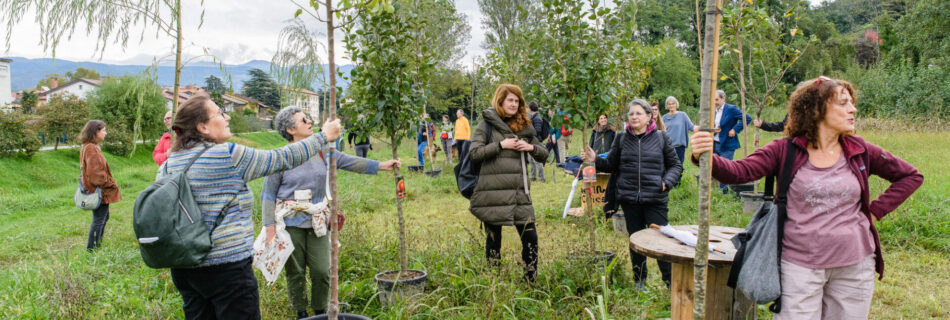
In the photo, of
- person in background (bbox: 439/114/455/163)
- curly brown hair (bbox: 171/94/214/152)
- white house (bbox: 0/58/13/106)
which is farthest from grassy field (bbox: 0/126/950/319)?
white house (bbox: 0/58/13/106)

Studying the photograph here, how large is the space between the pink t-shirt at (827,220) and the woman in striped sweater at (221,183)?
2.24 m

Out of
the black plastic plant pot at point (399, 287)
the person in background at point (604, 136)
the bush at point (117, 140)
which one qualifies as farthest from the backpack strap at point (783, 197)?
the bush at point (117, 140)

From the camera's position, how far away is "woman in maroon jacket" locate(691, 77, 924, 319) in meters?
2.40

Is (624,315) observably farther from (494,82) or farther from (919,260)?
(494,82)

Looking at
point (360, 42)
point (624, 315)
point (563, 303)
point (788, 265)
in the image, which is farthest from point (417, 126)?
point (788, 265)

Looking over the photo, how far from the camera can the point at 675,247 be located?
3145mm

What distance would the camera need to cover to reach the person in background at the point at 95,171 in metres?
6.16

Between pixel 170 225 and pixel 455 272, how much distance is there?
2.59 meters

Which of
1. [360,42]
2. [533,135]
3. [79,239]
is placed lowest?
[79,239]

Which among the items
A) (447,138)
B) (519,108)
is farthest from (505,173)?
(447,138)

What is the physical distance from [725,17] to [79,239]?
971cm

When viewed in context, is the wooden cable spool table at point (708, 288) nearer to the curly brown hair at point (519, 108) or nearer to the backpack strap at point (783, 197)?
the backpack strap at point (783, 197)

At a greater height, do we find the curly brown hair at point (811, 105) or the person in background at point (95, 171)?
the curly brown hair at point (811, 105)

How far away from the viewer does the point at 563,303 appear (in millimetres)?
3992
